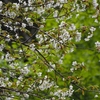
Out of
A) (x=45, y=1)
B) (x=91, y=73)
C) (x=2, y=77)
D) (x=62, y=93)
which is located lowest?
(x=62, y=93)

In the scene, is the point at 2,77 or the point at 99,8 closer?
the point at 99,8

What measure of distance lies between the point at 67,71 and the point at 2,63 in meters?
1.10

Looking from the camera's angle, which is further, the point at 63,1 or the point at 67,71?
the point at 67,71

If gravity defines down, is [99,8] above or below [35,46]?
above

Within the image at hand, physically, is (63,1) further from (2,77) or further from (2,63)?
(2,63)

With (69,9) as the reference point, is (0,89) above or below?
A: below

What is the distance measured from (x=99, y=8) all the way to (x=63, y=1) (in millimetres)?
465

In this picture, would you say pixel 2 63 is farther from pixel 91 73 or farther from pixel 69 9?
pixel 69 9

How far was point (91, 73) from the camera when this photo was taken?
17.7 ft

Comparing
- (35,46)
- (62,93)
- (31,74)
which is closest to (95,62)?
(31,74)

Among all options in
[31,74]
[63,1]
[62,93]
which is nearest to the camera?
[63,1]

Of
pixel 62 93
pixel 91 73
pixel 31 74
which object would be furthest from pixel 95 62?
pixel 62 93

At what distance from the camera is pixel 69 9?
13.4 ft

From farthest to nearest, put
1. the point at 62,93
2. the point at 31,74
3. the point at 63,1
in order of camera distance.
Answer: the point at 31,74, the point at 62,93, the point at 63,1
